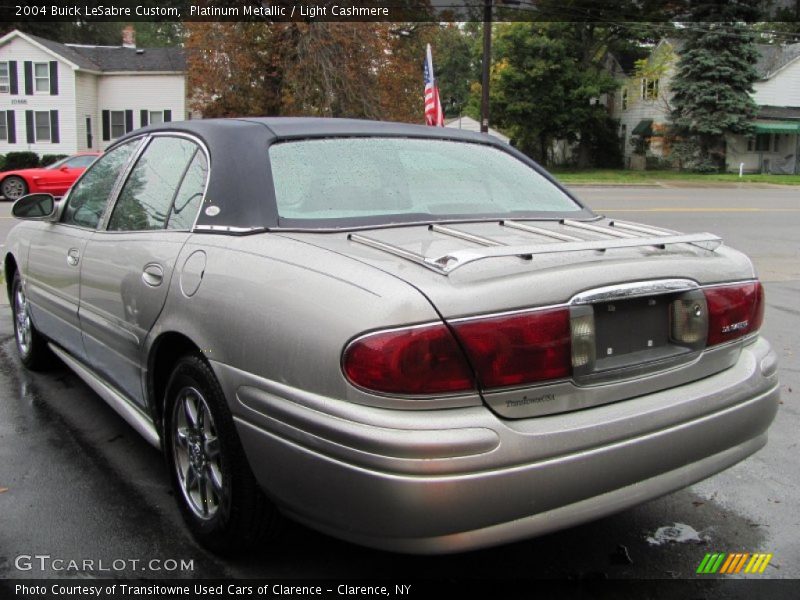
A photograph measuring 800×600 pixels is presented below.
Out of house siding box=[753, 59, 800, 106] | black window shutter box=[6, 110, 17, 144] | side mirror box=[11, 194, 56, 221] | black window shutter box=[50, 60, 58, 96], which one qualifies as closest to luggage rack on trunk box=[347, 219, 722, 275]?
side mirror box=[11, 194, 56, 221]

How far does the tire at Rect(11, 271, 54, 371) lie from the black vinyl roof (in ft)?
6.94

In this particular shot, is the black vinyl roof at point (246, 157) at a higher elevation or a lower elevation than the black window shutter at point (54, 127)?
lower

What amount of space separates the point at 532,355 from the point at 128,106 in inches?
1708

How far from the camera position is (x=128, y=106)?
41656 millimetres

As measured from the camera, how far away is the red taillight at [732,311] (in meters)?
2.71

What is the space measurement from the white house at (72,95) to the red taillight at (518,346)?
3993cm

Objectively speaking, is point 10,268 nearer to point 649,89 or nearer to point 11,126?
point 11,126

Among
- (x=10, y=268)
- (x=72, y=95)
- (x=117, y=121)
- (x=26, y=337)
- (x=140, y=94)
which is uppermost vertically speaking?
(x=140, y=94)

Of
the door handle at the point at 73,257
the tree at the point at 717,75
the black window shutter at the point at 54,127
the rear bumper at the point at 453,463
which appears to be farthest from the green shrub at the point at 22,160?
the rear bumper at the point at 453,463

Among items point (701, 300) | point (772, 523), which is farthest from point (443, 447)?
point (772, 523)

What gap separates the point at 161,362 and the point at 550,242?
5.16 feet

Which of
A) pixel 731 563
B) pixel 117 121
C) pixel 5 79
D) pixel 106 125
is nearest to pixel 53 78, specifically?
pixel 5 79

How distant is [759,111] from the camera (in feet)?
134

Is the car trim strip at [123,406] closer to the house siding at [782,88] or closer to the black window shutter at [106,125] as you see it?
the black window shutter at [106,125]
